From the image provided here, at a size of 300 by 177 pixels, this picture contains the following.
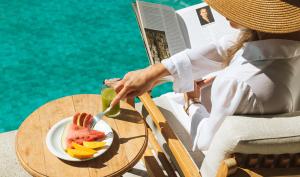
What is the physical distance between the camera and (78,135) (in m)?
1.76

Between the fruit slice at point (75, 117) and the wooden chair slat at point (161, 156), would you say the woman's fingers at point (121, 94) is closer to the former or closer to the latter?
the fruit slice at point (75, 117)

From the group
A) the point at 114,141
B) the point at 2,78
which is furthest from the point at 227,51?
the point at 2,78

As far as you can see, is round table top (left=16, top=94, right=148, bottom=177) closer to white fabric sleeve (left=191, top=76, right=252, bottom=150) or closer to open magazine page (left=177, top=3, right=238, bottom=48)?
white fabric sleeve (left=191, top=76, right=252, bottom=150)

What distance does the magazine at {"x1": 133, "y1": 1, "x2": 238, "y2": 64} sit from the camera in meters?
2.25

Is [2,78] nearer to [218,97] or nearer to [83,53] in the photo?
[83,53]

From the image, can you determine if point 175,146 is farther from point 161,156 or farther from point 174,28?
point 174,28

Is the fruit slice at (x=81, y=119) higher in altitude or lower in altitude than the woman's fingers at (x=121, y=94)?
lower

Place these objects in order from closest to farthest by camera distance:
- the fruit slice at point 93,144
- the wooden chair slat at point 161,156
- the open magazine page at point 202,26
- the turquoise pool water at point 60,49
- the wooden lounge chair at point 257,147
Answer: the wooden lounge chair at point 257,147 < the fruit slice at point 93,144 < the wooden chair slat at point 161,156 < the open magazine page at point 202,26 < the turquoise pool water at point 60,49

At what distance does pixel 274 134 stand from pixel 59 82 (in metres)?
2.50

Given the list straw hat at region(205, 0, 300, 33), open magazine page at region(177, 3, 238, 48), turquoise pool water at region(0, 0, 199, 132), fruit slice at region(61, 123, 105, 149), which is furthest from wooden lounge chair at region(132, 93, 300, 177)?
turquoise pool water at region(0, 0, 199, 132)

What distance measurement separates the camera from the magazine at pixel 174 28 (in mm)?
2246

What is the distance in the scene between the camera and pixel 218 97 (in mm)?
1509

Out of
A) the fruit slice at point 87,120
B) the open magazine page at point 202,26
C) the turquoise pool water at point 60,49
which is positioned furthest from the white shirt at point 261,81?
the turquoise pool water at point 60,49

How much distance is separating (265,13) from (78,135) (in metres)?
0.88
